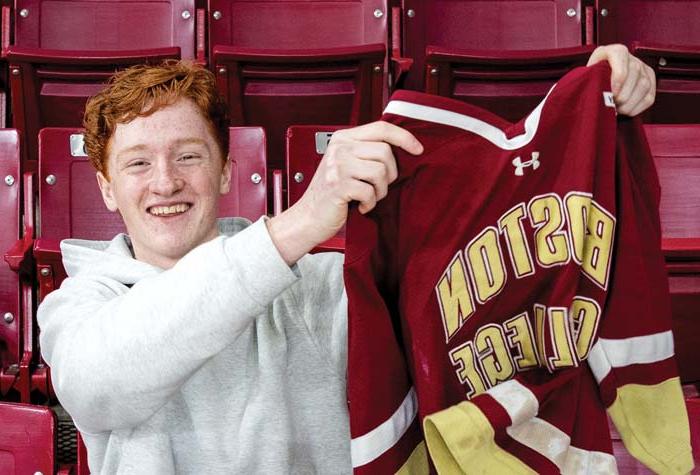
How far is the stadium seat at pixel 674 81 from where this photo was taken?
166 centimetres

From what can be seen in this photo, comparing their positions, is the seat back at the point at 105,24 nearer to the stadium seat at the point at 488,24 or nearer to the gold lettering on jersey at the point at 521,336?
the stadium seat at the point at 488,24

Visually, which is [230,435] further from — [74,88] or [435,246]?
[74,88]

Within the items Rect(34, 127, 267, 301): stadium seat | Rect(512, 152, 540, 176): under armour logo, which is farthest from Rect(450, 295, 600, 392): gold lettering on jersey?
Rect(34, 127, 267, 301): stadium seat

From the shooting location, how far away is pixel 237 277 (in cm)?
65

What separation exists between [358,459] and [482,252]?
0.17 metres

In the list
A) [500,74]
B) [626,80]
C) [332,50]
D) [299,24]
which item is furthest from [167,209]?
[299,24]

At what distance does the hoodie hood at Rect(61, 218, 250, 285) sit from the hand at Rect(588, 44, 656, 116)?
1.29 ft

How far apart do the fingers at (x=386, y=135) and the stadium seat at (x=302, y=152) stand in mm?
745

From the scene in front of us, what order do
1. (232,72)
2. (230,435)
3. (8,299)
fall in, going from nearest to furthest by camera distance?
(230,435) → (8,299) → (232,72)

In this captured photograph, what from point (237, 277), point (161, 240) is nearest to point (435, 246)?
point (237, 277)

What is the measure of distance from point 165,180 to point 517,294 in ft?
1.03

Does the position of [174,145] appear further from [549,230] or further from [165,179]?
[549,230]

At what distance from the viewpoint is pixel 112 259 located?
0.83m

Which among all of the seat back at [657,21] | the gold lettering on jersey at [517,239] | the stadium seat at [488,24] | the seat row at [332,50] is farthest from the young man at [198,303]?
the seat back at [657,21]
